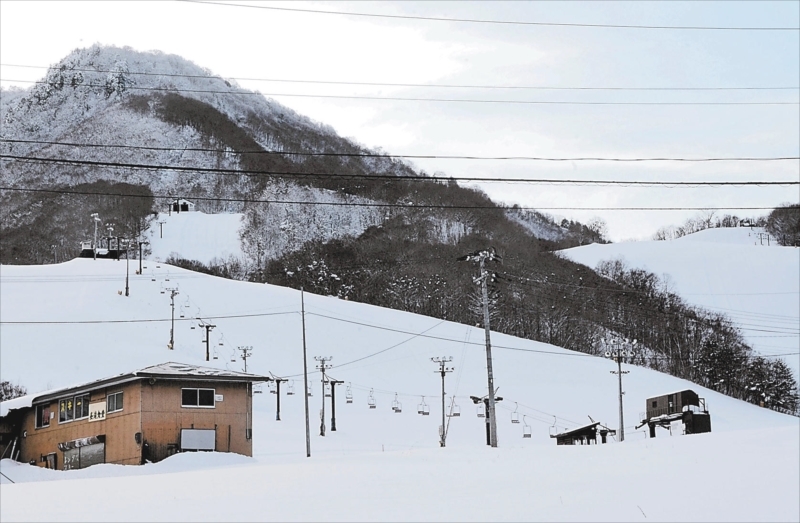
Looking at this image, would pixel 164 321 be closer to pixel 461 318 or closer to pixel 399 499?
pixel 461 318

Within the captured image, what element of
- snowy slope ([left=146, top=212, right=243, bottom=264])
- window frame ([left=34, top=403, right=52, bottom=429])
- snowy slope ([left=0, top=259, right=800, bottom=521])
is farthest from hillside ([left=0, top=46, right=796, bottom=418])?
window frame ([left=34, top=403, right=52, bottom=429])

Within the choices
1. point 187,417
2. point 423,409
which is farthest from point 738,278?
point 187,417

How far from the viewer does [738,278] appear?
14450 cm

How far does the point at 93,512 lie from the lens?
12.5m

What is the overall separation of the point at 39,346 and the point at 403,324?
31385 mm

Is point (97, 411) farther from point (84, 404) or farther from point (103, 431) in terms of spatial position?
point (84, 404)

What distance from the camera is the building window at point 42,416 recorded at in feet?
123

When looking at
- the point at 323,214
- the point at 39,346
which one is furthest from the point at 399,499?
the point at 323,214

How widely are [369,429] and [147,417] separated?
24254mm

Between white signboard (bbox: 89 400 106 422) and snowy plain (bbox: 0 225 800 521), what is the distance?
2867 millimetres

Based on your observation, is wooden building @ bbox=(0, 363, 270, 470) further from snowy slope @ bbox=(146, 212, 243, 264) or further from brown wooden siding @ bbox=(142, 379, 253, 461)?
snowy slope @ bbox=(146, 212, 243, 264)

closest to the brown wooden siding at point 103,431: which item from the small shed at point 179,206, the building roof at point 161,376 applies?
the building roof at point 161,376

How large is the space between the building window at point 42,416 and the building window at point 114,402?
4.68 meters

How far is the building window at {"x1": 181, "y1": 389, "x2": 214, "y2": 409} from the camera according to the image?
33969mm
